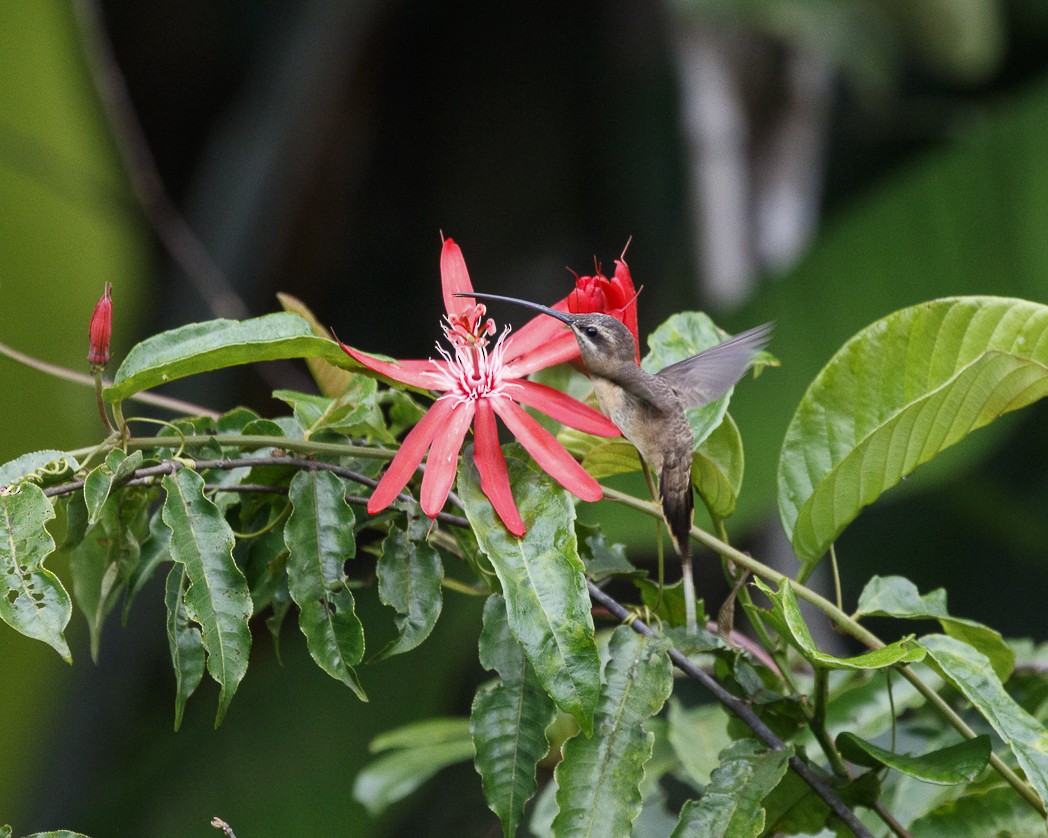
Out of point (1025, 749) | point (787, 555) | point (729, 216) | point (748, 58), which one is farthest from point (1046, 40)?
point (1025, 749)

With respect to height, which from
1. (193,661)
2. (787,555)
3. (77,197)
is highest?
(77,197)

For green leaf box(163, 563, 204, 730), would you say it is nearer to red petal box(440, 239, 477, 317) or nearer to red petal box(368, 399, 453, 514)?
red petal box(368, 399, 453, 514)

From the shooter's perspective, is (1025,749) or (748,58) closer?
A: (1025,749)

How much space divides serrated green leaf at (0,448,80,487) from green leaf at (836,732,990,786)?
514 millimetres

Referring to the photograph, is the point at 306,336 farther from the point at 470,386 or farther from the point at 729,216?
the point at 729,216

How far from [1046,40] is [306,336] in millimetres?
3543

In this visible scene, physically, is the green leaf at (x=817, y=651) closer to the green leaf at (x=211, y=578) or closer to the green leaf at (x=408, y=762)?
the green leaf at (x=211, y=578)

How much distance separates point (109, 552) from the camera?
26.9 inches

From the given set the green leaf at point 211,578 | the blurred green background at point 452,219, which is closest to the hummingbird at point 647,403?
the green leaf at point 211,578

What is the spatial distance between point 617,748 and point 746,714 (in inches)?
4.6

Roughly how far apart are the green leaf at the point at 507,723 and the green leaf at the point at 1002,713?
233mm

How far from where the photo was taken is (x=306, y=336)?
622 millimetres

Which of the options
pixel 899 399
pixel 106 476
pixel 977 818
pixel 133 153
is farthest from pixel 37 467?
pixel 133 153

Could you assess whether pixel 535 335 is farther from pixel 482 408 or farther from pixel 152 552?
pixel 152 552
